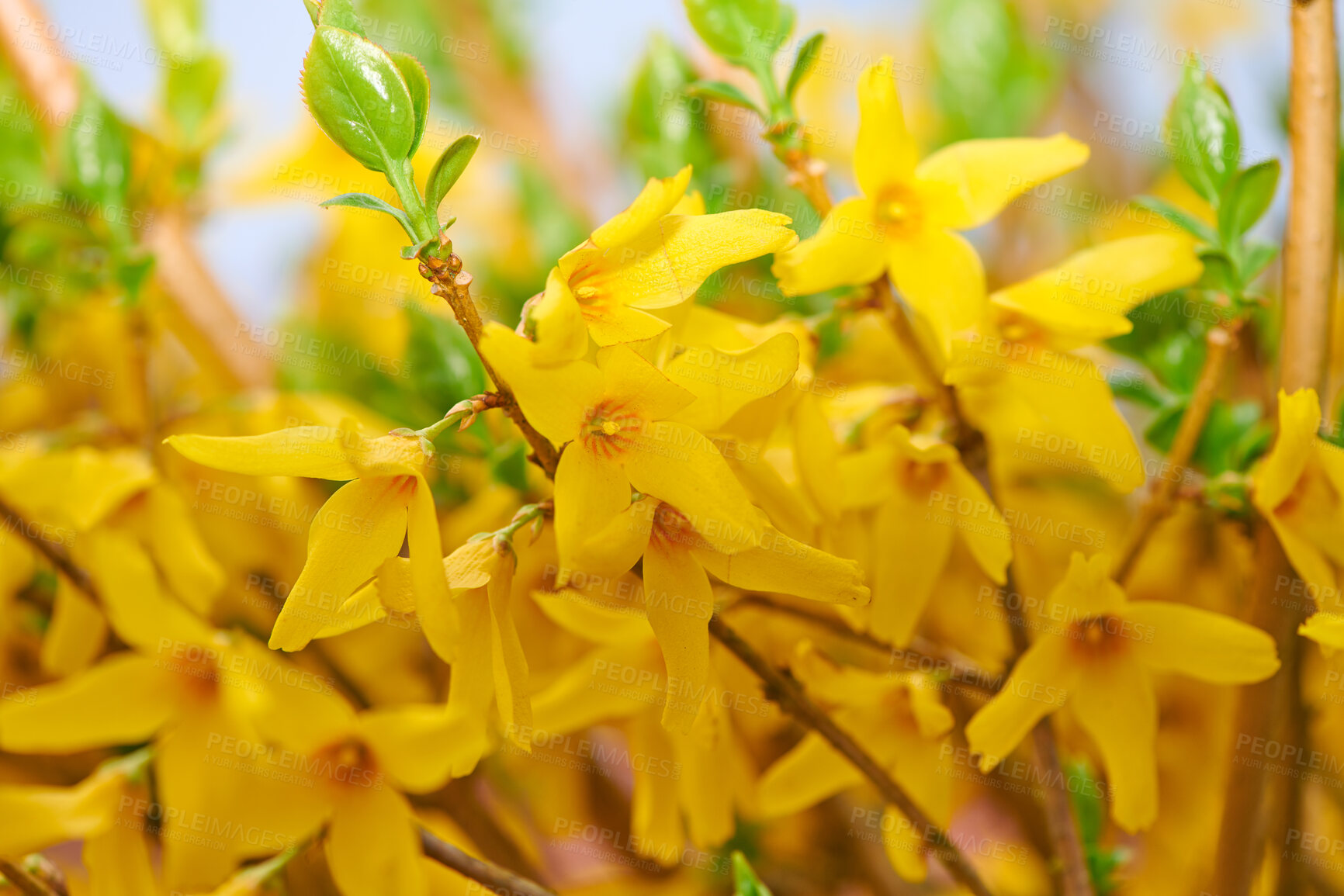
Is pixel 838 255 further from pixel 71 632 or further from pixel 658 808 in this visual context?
pixel 71 632

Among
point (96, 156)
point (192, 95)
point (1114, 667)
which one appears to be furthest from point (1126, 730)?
point (192, 95)

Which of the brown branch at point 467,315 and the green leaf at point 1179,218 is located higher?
the brown branch at point 467,315

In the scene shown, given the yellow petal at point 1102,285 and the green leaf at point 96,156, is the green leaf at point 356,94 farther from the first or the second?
the green leaf at point 96,156

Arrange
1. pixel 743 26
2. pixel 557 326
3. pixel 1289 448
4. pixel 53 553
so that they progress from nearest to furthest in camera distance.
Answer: pixel 557 326 → pixel 1289 448 → pixel 743 26 → pixel 53 553

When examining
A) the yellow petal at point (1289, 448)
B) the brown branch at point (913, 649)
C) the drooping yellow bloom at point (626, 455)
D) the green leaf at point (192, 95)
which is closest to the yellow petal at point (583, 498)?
the drooping yellow bloom at point (626, 455)

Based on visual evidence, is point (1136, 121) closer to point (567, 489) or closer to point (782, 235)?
point (782, 235)

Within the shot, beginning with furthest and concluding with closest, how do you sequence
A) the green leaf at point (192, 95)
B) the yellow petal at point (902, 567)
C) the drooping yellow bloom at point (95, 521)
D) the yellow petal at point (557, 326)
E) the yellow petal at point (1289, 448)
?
1. the green leaf at point (192, 95)
2. the drooping yellow bloom at point (95, 521)
3. the yellow petal at point (902, 567)
4. the yellow petal at point (1289, 448)
5. the yellow petal at point (557, 326)

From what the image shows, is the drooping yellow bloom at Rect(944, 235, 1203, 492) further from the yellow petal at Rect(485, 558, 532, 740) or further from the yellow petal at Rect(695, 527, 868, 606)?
the yellow petal at Rect(485, 558, 532, 740)
